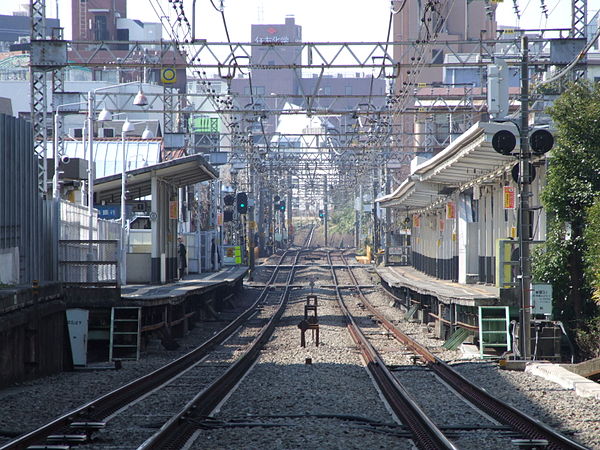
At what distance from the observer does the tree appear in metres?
17.4

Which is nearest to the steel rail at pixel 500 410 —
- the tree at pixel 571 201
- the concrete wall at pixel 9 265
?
the tree at pixel 571 201

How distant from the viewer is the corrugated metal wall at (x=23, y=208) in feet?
47.9

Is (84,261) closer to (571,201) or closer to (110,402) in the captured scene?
(110,402)

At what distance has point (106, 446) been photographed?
775 centimetres

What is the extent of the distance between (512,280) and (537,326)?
7.22ft

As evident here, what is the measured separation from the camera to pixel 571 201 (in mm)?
17547

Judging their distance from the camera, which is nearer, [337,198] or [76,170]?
[76,170]

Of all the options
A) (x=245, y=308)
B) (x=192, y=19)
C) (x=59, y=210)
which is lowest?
(x=245, y=308)

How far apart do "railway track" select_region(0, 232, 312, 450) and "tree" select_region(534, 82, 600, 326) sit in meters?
6.43

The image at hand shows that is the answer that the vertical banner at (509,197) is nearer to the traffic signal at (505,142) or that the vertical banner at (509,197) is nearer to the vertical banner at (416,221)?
the traffic signal at (505,142)

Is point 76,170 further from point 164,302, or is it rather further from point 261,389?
point 261,389

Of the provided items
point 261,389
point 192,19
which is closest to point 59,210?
point 192,19

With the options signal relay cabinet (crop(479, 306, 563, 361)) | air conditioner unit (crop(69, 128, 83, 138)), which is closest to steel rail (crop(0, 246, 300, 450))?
signal relay cabinet (crop(479, 306, 563, 361))

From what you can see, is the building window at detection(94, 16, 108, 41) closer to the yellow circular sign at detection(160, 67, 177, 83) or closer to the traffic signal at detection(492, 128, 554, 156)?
the yellow circular sign at detection(160, 67, 177, 83)
